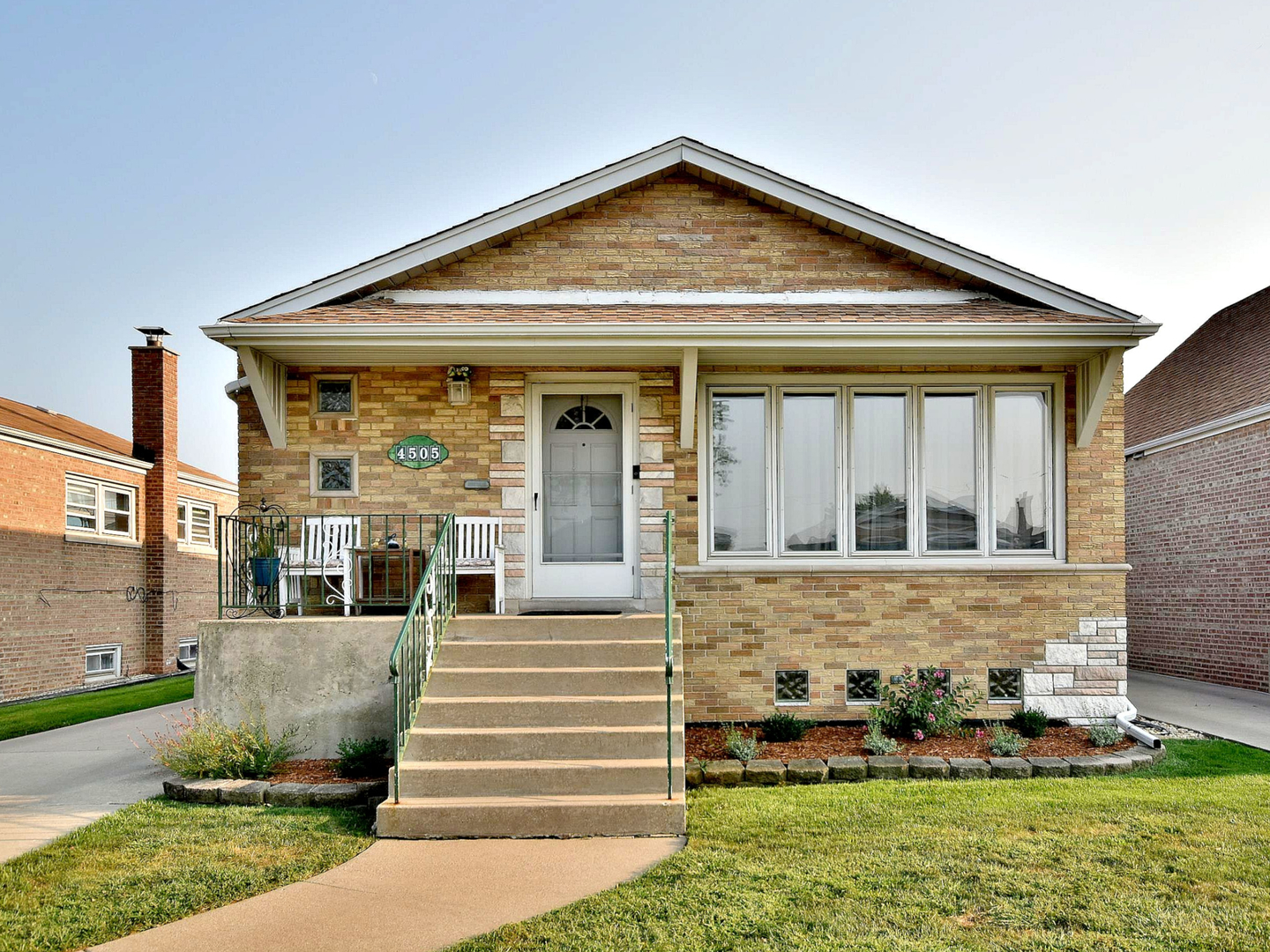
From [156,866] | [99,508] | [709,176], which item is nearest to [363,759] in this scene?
[156,866]

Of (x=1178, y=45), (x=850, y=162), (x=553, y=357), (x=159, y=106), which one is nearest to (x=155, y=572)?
(x=159, y=106)

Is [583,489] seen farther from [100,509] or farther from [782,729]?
[100,509]

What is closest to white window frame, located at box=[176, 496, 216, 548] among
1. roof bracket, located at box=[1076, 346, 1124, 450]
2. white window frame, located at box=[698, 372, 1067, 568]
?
white window frame, located at box=[698, 372, 1067, 568]

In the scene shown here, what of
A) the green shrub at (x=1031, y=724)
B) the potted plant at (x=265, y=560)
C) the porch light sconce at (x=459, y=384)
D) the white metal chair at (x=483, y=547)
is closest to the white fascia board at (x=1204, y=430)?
the green shrub at (x=1031, y=724)

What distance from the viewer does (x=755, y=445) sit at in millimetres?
8789

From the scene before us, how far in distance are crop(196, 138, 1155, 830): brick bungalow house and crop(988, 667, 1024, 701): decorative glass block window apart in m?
0.03

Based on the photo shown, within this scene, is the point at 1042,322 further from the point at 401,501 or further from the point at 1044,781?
the point at 401,501

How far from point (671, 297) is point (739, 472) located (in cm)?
189

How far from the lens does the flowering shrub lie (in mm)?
7852

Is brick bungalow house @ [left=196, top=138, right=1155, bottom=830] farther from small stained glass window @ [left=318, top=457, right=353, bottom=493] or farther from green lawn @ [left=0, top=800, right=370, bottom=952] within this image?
green lawn @ [left=0, top=800, right=370, bottom=952]

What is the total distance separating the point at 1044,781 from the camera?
6672 millimetres

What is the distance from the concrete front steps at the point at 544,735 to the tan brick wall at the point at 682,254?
3.58 meters

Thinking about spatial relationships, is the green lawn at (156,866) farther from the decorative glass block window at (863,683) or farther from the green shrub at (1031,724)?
the green shrub at (1031,724)

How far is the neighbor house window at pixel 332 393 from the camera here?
8711mm
